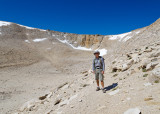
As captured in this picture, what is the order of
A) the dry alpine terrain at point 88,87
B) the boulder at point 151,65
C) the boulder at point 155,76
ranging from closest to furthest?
the dry alpine terrain at point 88,87
the boulder at point 155,76
the boulder at point 151,65

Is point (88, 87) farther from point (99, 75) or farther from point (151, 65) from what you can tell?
point (151, 65)

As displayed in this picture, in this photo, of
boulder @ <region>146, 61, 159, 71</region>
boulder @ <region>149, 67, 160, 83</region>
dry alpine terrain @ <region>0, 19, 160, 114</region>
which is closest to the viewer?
dry alpine terrain @ <region>0, 19, 160, 114</region>

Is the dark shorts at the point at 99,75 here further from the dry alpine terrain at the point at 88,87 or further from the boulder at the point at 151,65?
the boulder at the point at 151,65

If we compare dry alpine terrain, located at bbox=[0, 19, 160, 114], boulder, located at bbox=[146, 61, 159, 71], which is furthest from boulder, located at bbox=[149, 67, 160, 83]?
boulder, located at bbox=[146, 61, 159, 71]

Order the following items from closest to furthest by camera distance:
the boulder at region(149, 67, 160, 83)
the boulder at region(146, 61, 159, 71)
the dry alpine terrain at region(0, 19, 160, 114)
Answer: the dry alpine terrain at region(0, 19, 160, 114) → the boulder at region(149, 67, 160, 83) → the boulder at region(146, 61, 159, 71)

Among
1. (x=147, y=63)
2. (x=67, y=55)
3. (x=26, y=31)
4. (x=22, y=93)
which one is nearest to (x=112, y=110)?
(x=147, y=63)

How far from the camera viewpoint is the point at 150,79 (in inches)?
208

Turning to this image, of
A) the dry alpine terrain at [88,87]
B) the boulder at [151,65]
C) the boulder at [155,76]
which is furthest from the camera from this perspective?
the boulder at [151,65]

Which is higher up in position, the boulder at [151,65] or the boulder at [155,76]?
the boulder at [151,65]

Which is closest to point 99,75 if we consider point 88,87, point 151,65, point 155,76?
point 88,87

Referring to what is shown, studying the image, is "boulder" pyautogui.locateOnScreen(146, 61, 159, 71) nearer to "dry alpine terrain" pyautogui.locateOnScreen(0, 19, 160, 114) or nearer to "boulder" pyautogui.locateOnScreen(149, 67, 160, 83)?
"dry alpine terrain" pyautogui.locateOnScreen(0, 19, 160, 114)

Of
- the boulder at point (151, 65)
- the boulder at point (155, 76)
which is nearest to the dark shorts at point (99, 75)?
the boulder at point (155, 76)

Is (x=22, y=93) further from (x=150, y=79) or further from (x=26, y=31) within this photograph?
(x=26, y=31)

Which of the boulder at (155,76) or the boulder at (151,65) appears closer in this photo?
the boulder at (155,76)
